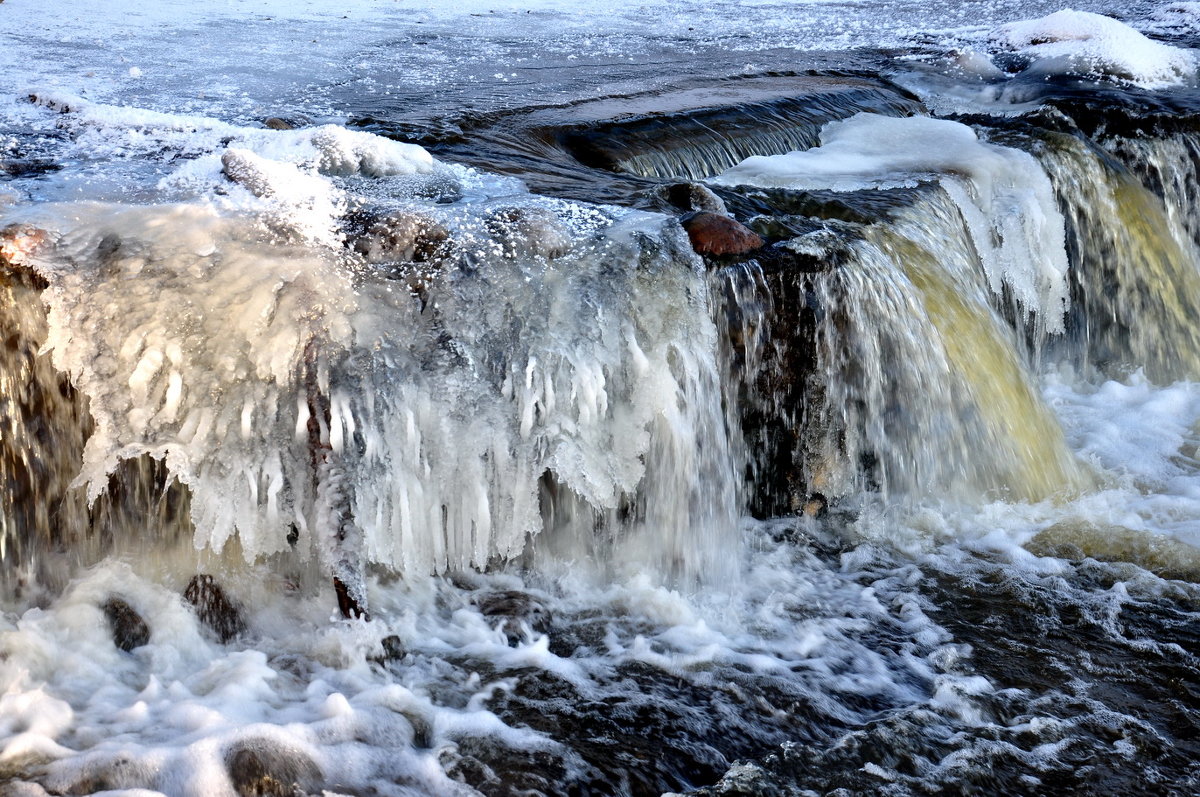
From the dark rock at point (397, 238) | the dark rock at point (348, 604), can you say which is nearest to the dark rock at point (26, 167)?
the dark rock at point (397, 238)

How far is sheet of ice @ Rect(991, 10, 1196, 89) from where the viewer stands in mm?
6691

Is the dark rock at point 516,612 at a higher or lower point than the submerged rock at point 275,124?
lower

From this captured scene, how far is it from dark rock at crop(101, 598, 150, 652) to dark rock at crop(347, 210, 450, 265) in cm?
123

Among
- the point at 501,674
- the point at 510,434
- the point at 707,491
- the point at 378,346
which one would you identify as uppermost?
the point at 378,346

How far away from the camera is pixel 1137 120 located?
590cm

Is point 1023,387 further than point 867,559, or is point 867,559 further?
point 1023,387

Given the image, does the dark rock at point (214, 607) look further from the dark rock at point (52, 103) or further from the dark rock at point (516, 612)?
the dark rock at point (52, 103)

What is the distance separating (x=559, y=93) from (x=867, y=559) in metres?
3.52

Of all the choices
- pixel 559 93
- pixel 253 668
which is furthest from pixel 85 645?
pixel 559 93

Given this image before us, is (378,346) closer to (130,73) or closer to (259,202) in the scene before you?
(259,202)

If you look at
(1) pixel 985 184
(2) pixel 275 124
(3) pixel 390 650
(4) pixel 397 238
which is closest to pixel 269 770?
(3) pixel 390 650

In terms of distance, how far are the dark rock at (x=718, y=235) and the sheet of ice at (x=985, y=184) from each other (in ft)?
2.97

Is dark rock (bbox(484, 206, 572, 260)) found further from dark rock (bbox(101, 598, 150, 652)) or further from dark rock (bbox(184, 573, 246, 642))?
dark rock (bbox(101, 598, 150, 652))

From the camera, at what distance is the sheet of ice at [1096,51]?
669cm
